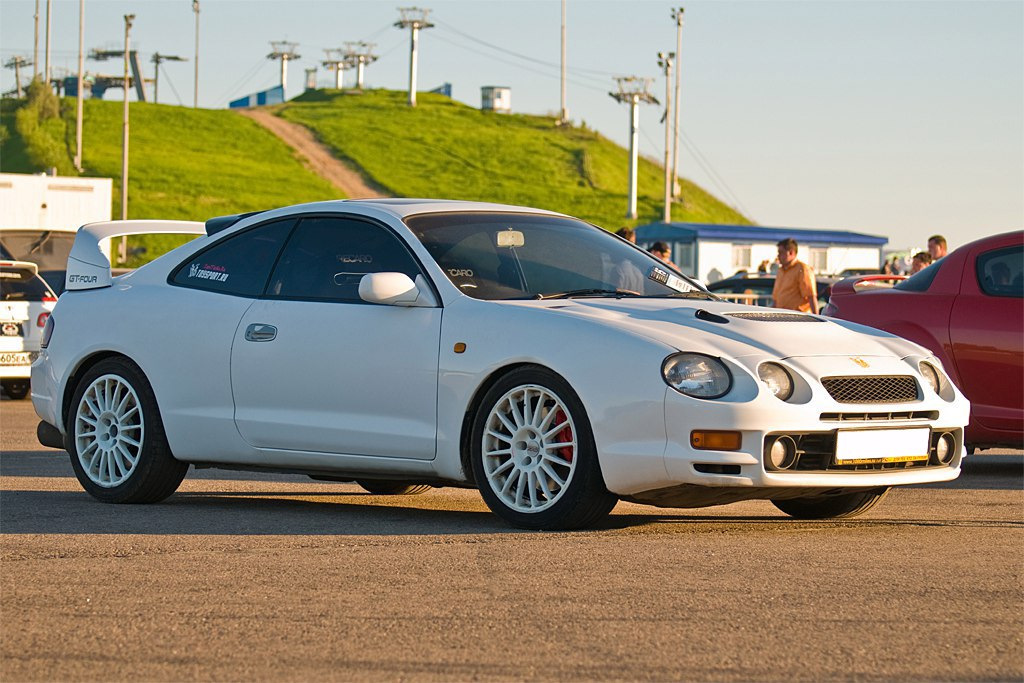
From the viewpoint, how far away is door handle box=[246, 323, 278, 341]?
26.8ft

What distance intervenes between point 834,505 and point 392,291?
2.36 meters

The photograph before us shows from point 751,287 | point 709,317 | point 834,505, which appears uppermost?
point 751,287

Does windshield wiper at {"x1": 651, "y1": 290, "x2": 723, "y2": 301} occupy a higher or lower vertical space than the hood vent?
higher

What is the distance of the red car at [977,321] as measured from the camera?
10.5 m

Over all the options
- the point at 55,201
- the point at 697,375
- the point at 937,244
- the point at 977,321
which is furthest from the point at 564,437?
the point at 55,201

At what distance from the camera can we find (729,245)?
186 ft

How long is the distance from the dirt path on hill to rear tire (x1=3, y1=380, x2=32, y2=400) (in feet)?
240

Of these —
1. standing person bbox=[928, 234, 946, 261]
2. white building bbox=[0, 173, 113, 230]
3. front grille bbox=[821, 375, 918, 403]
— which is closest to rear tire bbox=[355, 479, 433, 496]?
front grille bbox=[821, 375, 918, 403]

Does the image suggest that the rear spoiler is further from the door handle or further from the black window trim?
the door handle

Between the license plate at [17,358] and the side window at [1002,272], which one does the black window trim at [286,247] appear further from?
the license plate at [17,358]

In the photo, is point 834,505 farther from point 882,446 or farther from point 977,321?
point 977,321

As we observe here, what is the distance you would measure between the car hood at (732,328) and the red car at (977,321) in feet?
10.0

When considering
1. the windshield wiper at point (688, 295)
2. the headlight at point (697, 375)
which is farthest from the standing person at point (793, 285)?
the headlight at point (697, 375)

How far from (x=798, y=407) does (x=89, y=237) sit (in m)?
4.50
